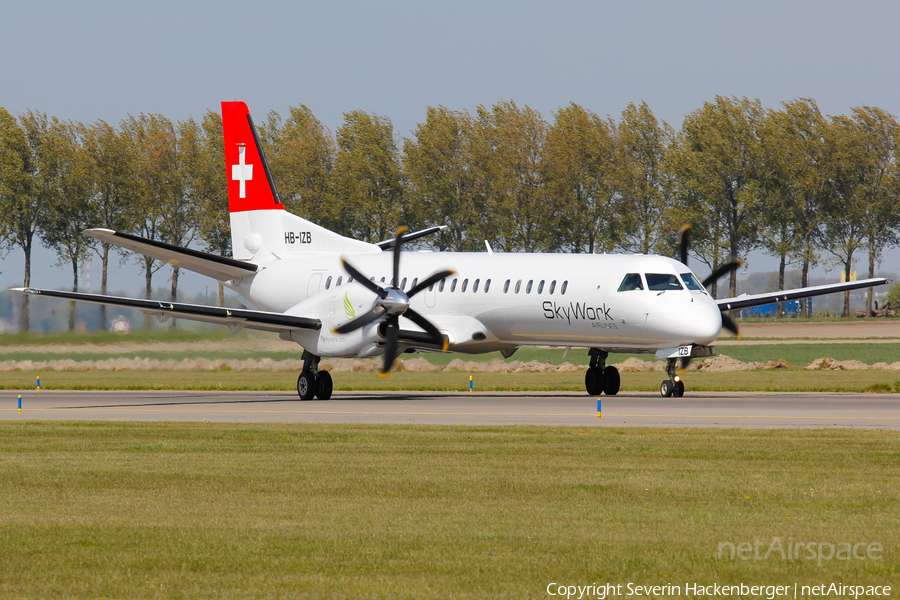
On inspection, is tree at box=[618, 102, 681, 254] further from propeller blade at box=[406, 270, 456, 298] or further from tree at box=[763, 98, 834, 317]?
propeller blade at box=[406, 270, 456, 298]

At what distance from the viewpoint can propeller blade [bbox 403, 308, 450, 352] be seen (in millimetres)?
30500

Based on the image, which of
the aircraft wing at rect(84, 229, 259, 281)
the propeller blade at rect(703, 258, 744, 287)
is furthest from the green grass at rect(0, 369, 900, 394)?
the propeller blade at rect(703, 258, 744, 287)

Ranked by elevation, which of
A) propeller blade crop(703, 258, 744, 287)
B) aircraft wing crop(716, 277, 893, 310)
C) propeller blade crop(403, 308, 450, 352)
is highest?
propeller blade crop(703, 258, 744, 287)

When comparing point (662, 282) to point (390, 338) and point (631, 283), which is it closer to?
point (631, 283)

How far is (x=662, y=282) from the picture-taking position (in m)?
29.5

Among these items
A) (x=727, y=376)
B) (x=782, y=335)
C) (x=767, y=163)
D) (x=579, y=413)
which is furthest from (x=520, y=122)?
(x=579, y=413)

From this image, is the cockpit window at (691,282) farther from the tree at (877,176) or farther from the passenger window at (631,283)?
the tree at (877,176)

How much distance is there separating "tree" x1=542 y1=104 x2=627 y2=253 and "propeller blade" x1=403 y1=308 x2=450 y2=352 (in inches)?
1876

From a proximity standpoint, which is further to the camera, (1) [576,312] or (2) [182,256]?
(2) [182,256]

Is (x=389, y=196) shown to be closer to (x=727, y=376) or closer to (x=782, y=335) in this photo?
(x=782, y=335)

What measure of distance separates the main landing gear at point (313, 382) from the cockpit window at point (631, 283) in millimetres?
8574

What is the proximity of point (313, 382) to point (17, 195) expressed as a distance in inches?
2070

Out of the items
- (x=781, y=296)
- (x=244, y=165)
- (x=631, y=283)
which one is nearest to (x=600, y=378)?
(x=631, y=283)

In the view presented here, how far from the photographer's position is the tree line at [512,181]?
7812 cm
